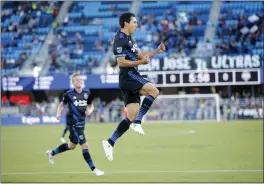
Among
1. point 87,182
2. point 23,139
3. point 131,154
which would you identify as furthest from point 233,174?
point 23,139

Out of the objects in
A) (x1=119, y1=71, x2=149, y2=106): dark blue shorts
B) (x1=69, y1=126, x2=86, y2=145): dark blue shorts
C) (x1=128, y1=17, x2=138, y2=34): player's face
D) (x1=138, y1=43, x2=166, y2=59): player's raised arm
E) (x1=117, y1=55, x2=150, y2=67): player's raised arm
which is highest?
(x1=128, y1=17, x2=138, y2=34): player's face

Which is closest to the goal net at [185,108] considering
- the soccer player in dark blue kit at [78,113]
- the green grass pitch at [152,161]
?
the green grass pitch at [152,161]

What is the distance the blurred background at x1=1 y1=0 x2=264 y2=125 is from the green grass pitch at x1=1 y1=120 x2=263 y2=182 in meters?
10.2

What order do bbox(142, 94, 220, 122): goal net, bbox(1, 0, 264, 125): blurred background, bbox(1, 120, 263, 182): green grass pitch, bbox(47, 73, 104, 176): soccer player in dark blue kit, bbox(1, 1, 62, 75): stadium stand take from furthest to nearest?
bbox(1, 1, 62, 75): stadium stand
bbox(142, 94, 220, 122): goal net
bbox(1, 0, 264, 125): blurred background
bbox(47, 73, 104, 176): soccer player in dark blue kit
bbox(1, 120, 263, 182): green grass pitch

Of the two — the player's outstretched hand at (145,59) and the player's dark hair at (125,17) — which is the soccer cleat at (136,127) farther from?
the player's dark hair at (125,17)

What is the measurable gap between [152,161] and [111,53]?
19566 millimetres

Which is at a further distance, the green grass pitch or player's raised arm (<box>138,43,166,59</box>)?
the green grass pitch

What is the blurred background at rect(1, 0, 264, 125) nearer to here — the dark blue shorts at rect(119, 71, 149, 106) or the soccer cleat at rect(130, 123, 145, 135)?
the dark blue shorts at rect(119, 71, 149, 106)

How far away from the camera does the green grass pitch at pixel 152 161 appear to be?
10.8 metres

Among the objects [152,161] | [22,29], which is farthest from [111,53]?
[152,161]

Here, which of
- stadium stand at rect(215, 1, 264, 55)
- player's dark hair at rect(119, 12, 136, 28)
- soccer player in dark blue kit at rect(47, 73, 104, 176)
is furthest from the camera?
stadium stand at rect(215, 1, 264, 55)

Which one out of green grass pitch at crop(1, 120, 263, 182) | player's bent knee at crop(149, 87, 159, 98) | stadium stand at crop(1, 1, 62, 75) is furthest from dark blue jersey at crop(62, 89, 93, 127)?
stadium stand at crop(1, 1, 62, 75)

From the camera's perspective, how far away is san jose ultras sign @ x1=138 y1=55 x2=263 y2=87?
99.1 feet

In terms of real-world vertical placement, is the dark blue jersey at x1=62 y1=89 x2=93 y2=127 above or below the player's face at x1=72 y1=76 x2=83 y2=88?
below
